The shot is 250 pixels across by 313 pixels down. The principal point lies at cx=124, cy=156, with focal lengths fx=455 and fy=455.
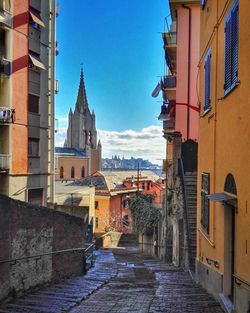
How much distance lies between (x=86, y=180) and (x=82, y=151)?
41.6m

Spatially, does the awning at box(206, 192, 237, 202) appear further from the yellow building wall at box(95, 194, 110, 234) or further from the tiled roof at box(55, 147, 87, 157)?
the tiled roof at box(55, 147, 87, 157)

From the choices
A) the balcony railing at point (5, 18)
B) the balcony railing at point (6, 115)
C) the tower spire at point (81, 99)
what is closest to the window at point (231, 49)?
the balcony railing at point (6, 115)

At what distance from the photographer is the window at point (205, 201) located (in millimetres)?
12070

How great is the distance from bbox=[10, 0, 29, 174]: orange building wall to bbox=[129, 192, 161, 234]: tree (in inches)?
376

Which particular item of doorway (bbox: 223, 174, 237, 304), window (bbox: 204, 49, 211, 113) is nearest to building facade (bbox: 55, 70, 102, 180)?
window (bbox: 204, 49, 211, 113)

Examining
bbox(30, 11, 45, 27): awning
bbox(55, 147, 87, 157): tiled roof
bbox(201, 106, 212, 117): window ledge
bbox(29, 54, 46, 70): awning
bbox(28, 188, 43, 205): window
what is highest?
bbox(30, 11, 45, 27): awning

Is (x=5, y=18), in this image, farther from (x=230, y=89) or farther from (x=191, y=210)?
(x=230, y=89)

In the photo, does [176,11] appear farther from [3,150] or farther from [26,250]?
[26,250]

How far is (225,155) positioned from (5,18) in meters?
16.8

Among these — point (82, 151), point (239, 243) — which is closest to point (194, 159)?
point (239, 243)

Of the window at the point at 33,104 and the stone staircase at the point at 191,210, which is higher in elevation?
the window at the point at 33,104

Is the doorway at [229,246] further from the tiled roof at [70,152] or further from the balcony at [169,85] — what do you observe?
the tiled roof at [70,152]

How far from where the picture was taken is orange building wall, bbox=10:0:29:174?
77.1 feet

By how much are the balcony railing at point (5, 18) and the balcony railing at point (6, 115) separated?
4.23 metres
